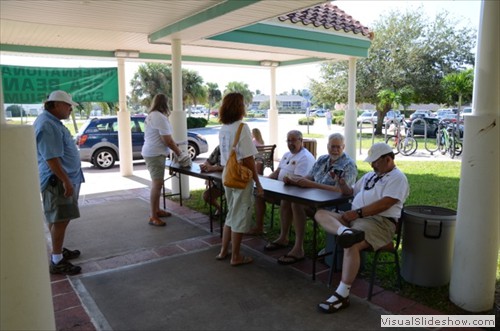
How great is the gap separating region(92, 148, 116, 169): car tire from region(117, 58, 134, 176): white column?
1.87 metres

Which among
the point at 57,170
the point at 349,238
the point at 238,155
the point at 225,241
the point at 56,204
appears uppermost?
the point at 238,155

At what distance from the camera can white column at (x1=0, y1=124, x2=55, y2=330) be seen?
5.79 feet

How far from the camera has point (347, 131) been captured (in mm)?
9938

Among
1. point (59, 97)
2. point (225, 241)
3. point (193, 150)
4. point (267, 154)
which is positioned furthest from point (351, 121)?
point (59, 97)

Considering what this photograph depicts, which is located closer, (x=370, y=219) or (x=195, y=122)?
(x=370, y=219)

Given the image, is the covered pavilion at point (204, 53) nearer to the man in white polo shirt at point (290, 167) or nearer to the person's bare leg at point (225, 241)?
→ the man in white polo shirt at point (290, 167)

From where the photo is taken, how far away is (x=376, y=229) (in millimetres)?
3355

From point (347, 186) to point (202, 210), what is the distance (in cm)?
309

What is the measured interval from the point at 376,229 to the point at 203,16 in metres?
3.71

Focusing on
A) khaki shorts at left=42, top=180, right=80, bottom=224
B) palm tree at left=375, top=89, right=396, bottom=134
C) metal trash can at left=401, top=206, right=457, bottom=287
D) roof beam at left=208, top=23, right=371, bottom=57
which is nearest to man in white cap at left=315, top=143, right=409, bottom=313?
metal trash can at left=401, top=206, right=457, bottom=287

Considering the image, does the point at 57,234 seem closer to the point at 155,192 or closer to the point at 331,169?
the point at 155,192

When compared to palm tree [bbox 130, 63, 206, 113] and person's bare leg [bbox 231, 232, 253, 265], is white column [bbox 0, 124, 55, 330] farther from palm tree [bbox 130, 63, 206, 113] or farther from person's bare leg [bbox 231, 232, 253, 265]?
palm tree [bbox 130, 63, 206, 113]

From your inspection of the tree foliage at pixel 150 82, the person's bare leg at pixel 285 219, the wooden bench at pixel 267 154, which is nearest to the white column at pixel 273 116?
the wooden bench at pixel 267 154

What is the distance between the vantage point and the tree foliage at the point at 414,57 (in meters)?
21.0
